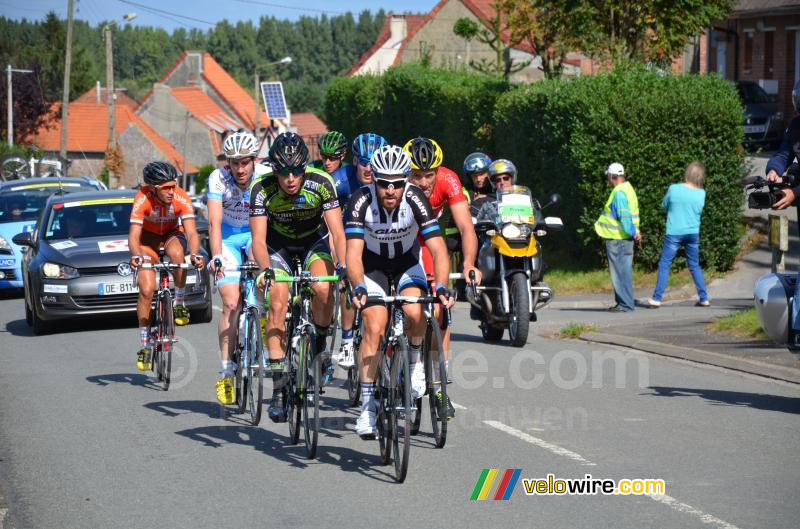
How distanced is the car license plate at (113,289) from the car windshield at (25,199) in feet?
23.0

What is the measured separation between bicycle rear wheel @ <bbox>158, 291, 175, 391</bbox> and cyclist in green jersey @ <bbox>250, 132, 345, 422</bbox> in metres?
2.57

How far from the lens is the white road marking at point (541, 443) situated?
7969 mm

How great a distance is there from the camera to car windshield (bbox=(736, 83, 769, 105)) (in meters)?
36.4

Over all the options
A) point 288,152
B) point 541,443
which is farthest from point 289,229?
point 541,443

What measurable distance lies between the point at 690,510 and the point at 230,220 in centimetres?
496

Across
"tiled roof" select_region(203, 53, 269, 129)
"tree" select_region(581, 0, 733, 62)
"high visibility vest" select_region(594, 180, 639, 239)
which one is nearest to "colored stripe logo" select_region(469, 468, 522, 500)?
"high visibility vest" select_region(594, 180, 639, 239)

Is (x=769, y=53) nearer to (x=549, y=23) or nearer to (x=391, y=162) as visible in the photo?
(x=549, y=23)

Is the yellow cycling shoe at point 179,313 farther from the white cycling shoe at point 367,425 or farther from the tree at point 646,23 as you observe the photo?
the tree at point 646,23

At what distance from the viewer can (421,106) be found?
31766 millimetres

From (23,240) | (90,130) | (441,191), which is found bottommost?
(23,240)

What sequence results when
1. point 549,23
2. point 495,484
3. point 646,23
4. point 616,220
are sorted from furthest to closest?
Result: point 549,23 < point 646,23 < point 616,220 < point 495,484

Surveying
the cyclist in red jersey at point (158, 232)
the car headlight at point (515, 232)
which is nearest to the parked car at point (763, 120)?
the car headlight at point (515, 232)

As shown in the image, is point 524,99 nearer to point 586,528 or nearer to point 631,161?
point 631,161

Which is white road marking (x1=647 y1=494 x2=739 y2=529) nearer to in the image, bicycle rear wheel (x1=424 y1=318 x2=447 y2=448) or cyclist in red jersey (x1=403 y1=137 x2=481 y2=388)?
bicycle rear wheel (x1=424 y1=318 x2=447 y2=448)
